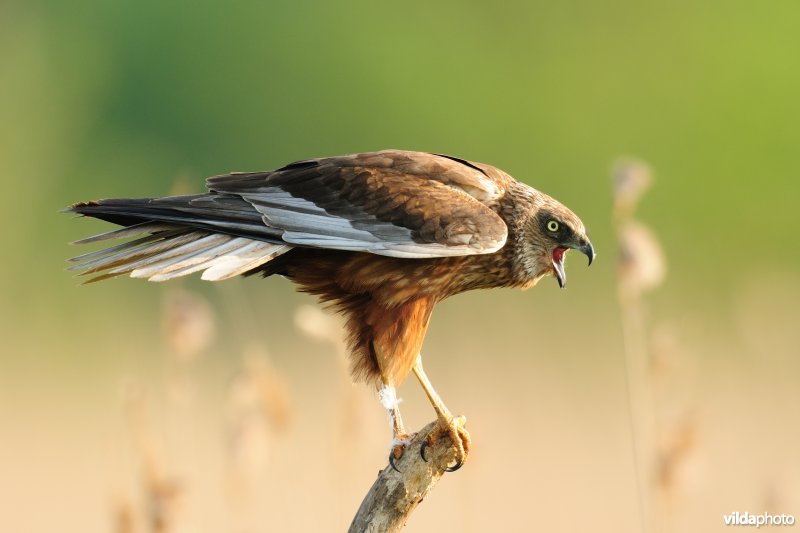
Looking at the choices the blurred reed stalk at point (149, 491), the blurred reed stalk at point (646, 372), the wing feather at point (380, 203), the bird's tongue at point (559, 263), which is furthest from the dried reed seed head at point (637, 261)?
the blurred reed stalk at point (149, 491)

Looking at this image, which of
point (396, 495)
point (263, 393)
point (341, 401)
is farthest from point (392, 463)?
point (263, 393)

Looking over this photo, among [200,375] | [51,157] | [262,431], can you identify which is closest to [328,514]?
[262,431]

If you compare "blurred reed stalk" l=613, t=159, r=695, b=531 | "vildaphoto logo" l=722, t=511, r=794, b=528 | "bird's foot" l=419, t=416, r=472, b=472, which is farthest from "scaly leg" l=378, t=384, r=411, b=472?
"vildaphoto logo" l=722, t=511, r=794, b=528

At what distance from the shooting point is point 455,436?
14.8ft

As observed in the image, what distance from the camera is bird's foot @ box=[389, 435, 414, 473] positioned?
176 inches

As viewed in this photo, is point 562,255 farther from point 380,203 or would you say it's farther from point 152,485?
point 152,485

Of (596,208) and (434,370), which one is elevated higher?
(596,208)

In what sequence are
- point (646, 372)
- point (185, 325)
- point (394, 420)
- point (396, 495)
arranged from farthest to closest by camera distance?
point (185, 325), point (646, 372), point (394, 420), point (396, 495)

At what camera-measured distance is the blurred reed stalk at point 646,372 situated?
4.66 meters

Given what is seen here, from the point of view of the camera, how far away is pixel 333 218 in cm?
443

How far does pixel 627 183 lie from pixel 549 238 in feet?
1.21

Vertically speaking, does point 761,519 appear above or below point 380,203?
below

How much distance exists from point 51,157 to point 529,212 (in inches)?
346

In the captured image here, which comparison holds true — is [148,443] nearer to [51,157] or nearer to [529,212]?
[529,212]
